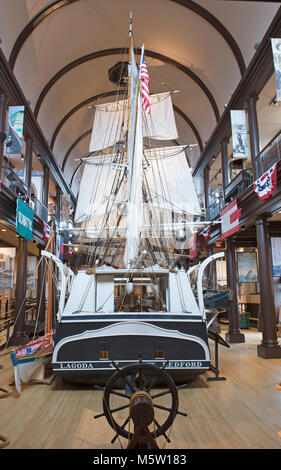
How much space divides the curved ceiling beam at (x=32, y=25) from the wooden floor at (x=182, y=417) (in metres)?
8.78

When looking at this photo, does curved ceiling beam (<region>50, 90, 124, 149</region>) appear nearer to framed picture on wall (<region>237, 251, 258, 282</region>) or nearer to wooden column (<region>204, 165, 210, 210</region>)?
wooden column (<region>204, 165, 210, 210</region>)

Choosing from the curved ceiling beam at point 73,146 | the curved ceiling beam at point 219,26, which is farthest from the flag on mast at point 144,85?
the curved ceiling beam at point 73,146

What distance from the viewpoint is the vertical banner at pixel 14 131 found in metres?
8.40

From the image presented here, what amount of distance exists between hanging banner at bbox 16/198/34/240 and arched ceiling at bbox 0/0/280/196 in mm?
4225

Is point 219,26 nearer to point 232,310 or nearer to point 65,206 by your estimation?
point 232,310

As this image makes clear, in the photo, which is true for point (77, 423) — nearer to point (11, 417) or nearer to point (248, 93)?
point (11, 417)

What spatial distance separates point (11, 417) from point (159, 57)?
13349 millimetres

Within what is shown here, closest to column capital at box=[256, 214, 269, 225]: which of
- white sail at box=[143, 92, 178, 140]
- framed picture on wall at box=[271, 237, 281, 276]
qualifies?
framed picture on wall at box=[271, 237, 281, 276]

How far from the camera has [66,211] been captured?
1764 centimetres

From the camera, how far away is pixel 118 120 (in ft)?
51.6

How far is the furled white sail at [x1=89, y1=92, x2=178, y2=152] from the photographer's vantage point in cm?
1531

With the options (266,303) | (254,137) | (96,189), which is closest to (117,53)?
(96,189)

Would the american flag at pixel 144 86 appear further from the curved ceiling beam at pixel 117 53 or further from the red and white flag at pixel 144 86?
the curved ceiling beam at pixel 117 53

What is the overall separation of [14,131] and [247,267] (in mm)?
10328
